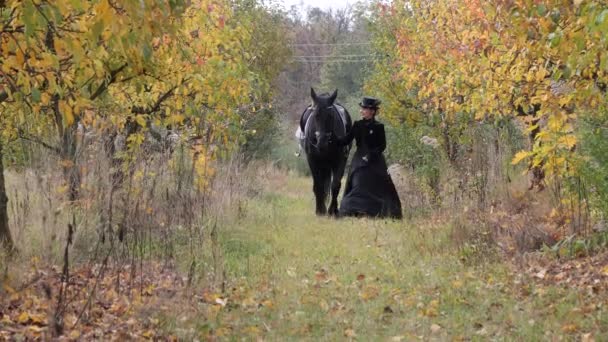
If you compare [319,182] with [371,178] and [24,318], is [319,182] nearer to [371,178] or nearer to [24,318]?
[371,178]

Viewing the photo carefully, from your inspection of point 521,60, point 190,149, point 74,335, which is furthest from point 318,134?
point 74,335

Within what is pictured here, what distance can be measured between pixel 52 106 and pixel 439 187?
7.80 m

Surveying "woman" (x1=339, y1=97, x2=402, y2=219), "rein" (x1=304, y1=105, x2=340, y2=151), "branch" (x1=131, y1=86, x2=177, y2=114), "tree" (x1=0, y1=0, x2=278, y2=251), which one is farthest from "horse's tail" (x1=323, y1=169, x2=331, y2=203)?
"branch" (x1=131, y1=86, x2=177, y2=114)

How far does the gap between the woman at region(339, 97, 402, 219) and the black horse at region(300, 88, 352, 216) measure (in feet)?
1.77

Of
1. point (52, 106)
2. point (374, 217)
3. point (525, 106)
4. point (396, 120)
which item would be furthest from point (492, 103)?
point (396, 120)

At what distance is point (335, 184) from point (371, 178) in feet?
3.89

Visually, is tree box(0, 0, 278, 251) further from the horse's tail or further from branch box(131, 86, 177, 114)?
the horse's tail

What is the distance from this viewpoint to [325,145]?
48.7ft

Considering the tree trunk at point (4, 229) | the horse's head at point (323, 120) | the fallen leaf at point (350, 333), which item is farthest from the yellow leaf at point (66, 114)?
the horse's head at point (323, 120)

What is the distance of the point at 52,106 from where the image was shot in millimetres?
8594

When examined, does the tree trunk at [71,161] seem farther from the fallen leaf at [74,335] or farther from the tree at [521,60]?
the tree at [521,60]

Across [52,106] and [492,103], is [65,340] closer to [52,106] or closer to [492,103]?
[52,106]

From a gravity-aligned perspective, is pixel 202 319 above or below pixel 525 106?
below

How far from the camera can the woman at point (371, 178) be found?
47.1 ft
